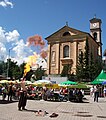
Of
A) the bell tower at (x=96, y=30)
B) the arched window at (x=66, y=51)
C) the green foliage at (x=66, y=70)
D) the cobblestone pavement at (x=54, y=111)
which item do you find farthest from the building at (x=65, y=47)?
the cobblestone pavement at (x=54, y=111)

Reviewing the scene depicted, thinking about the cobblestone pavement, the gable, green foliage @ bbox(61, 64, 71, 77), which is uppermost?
the gable

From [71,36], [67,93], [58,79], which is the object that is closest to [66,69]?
[71,36]

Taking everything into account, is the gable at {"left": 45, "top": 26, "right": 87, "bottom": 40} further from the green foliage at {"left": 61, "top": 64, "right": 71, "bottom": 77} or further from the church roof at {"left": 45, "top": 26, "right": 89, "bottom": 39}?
the green foliage at {"left": 61, "top": 64, "right": 71, "bottom": 77}

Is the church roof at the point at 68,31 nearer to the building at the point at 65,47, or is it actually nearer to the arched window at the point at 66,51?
the building at the point at 65,47

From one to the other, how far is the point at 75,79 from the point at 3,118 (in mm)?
54050

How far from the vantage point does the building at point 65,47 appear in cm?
7594

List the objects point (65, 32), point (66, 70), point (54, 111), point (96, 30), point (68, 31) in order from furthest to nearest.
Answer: point (96, 30), point (65, 32), point (68, 31), point (66, 70), point (54, 111)

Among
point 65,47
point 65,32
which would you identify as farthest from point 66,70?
point 65,32

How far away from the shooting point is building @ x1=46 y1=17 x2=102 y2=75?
249ft

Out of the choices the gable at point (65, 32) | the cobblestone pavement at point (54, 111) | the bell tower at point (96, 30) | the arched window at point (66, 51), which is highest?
the bell tower at point (96, 30)

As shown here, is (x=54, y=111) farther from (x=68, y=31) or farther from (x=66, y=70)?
(x=68, y=31)

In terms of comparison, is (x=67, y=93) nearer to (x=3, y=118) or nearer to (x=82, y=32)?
(x=3, y=118)

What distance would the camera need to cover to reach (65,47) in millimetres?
79188

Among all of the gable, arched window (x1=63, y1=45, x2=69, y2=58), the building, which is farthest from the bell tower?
arched window (x1=63, y1=45, x2=69, y2=58)
